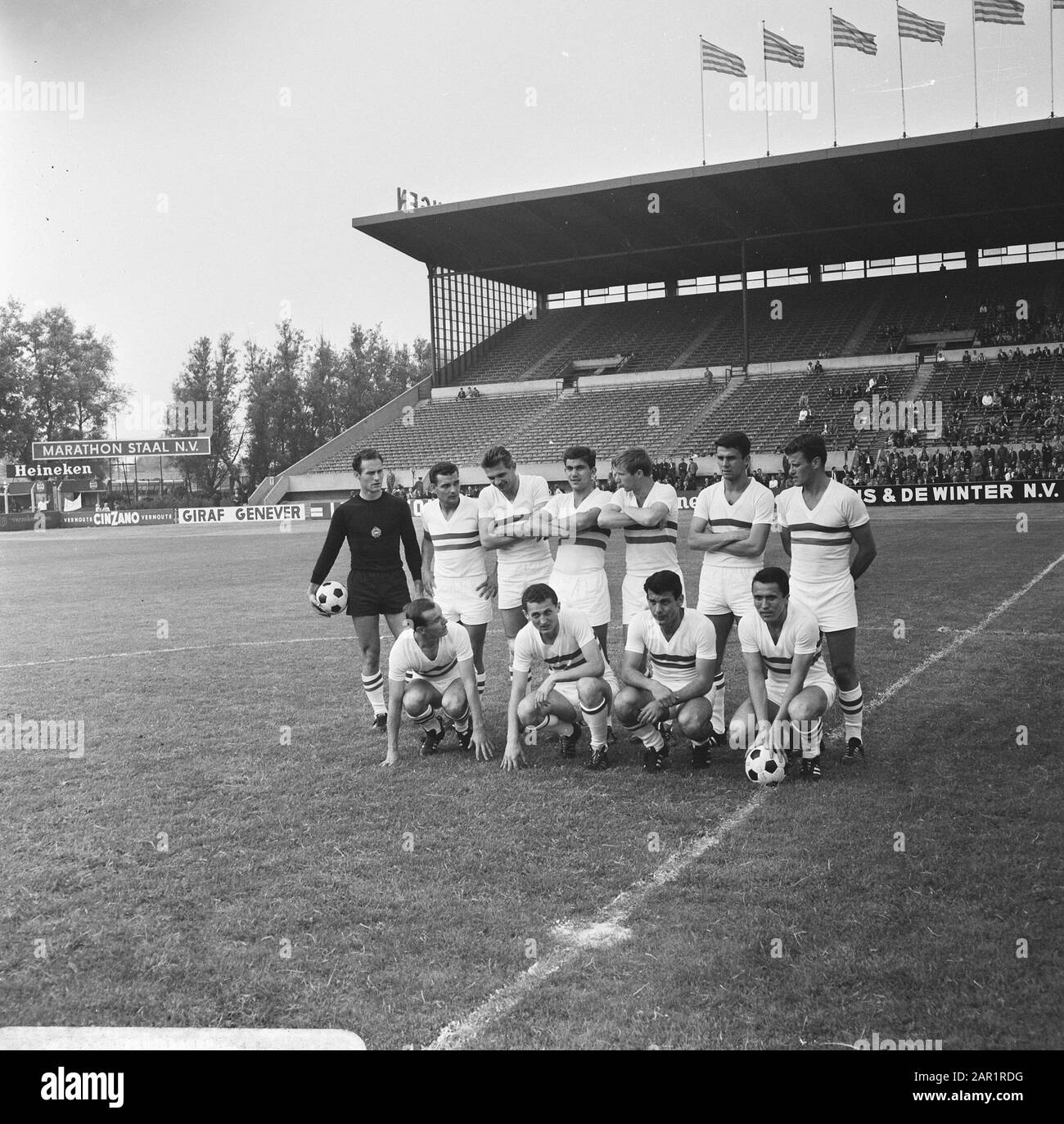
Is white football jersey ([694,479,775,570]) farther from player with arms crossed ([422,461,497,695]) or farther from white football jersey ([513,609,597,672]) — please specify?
player with arms crossed ([422,461,497,695])

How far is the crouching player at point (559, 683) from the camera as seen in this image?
6574 millimetres

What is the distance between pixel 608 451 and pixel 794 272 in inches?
695

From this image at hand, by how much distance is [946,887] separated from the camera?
15.1 feet

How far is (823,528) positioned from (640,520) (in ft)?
3.82

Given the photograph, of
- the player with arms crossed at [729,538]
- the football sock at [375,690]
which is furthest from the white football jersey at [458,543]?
the player with arms crossed at [729,538]

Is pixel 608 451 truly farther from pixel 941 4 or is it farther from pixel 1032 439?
pixel 941 4

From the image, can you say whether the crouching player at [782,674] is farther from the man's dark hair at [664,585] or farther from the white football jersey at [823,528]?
the man's dark hair at [664,585]

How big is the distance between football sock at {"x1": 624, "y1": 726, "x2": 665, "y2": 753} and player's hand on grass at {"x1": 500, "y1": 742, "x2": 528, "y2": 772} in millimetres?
731

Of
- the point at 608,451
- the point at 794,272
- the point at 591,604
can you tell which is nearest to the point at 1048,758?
the point at 591,604

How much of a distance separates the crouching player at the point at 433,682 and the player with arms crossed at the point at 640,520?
3.80 ft

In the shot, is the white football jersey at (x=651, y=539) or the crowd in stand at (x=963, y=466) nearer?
the white football jersey at (x=651, y=539)

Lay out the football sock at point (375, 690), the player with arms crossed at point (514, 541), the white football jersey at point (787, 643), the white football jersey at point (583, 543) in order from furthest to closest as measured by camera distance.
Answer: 1. the football sock at point (375, 690)
2. the player with arms crossed at point (514, 541)
3. the white football jersey at point (583, 543)
4. the white football jersey at point (787, 643)

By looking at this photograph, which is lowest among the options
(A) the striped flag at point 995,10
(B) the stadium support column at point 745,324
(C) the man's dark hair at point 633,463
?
(C) the man's dark hair at point 633,463

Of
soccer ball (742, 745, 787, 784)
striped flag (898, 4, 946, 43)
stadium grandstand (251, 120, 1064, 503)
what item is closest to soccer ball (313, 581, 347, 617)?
soccer ball (742, 745, 787, 784)
